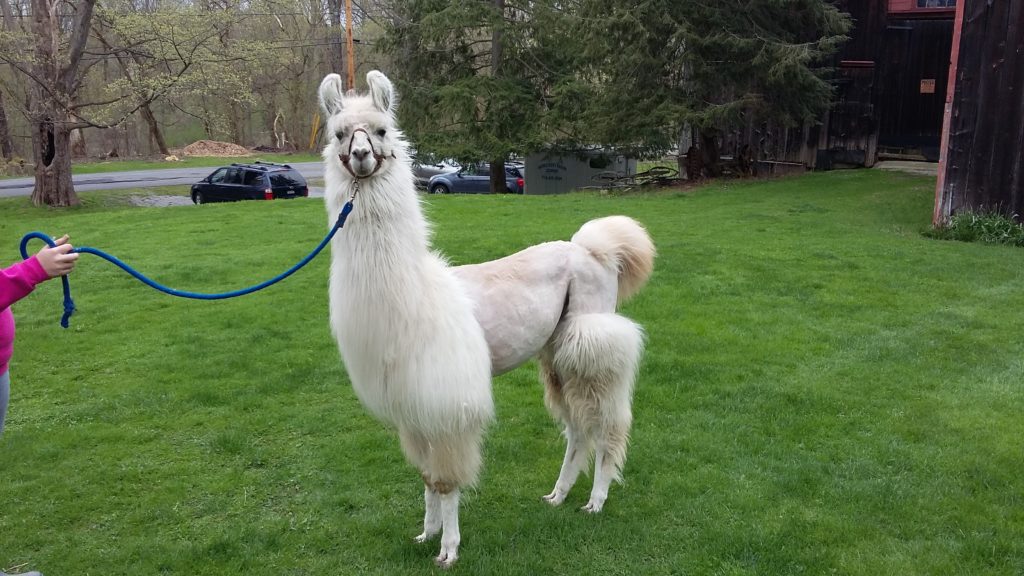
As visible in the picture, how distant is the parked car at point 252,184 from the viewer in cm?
2216

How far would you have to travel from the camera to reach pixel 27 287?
2.93 meters

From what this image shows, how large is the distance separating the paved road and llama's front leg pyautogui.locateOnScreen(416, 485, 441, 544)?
74.4 feet

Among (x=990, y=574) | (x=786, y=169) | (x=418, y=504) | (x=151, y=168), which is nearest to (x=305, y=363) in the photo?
(x=418, y=504)

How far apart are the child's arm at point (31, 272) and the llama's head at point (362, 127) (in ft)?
3.76

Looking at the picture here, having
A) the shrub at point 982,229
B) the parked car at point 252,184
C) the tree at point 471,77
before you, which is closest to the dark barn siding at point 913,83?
the shrub at point 982,229

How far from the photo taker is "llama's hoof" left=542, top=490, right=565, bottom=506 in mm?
4254

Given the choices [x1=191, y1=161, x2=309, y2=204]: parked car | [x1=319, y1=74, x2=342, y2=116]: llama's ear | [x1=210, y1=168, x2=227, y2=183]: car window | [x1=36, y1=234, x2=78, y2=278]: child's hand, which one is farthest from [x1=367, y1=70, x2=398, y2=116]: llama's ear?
[x1=210, y1=168, x2=227, y2=183]: car window

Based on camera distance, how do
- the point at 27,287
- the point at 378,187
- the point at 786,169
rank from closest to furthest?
the point at 27,287, the point at 378,187, the point at 786,169

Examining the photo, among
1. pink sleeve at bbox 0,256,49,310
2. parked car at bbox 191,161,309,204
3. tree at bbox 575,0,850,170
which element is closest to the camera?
pink sleeve at bbox 0,256,49,310

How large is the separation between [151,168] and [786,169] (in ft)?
102

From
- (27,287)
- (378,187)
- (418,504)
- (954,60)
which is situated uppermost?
(954,60)

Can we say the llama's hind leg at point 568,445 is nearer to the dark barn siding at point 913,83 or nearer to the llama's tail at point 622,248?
the llama's tail at point 622,248

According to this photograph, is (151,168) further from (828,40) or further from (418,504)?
(418,504)

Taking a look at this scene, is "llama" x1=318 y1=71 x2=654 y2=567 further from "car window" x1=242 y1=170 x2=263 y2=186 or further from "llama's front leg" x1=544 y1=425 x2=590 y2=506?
"car window" x1=242 y1=170 x2=263 y2=186
